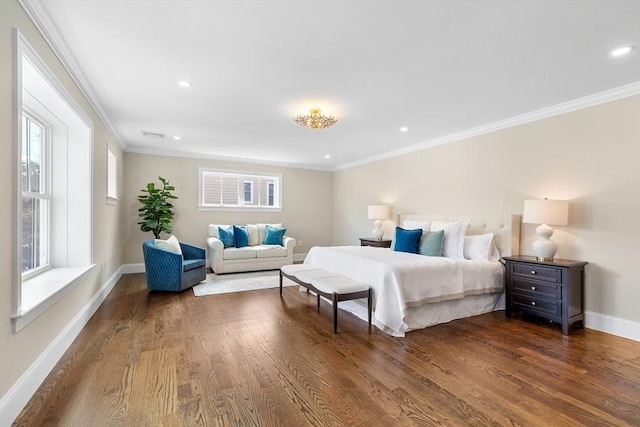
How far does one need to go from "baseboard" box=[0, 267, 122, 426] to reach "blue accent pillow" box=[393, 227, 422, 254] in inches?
149

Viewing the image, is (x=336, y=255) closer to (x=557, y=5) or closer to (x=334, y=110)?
(x=334, y=110)

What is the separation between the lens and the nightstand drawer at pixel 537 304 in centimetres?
311

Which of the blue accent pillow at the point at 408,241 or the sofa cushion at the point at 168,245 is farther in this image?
the sofa cushion at the point at 168,245

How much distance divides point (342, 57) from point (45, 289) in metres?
2.94

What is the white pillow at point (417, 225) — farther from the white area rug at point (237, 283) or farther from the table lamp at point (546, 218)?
the white area rug at point (237, 283)

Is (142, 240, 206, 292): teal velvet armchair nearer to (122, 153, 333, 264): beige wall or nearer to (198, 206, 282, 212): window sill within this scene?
(122, 153, 333, 264): beige wall

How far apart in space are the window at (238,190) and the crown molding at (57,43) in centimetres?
317

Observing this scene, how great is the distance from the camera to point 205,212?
646 centimetres

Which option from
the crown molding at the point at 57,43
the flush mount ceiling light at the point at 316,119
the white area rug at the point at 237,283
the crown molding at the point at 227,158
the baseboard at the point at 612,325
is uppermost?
the crown molding at the point at 57,43

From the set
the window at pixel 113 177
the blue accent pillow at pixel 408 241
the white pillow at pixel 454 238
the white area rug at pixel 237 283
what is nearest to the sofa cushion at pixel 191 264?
the white area rug at pixel 237 283

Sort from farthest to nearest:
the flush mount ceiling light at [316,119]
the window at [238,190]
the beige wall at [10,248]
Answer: the window at [238,190]
the flush mount ceiling light at [316,119]
the beige wall at [10,248]

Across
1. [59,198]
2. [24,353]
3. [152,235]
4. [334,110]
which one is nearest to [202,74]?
[334,110]

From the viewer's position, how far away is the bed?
303 centimetres

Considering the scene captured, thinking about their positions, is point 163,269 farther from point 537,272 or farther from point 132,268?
point 537,272
